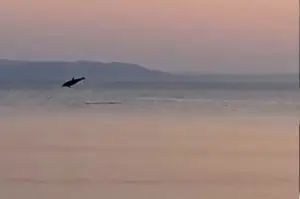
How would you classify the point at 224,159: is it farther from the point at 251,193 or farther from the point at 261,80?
the point at 261,80

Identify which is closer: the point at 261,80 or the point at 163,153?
the point at 163,153

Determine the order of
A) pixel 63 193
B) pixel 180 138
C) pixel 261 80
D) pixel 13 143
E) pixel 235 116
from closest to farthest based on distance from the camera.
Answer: pixel 63 193 < pixel 13 143 < pixel 180 138 < pixel 235 116 < pixel 261 80

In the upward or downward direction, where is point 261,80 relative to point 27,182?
upward

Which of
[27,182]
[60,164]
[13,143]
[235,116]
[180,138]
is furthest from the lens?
[235,116]

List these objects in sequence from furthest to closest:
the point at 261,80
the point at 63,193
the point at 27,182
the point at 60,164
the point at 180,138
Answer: the point at 261,80 < the point at 180,138 < the point at 60,164 < the point at 27,182 < the point at 63,193

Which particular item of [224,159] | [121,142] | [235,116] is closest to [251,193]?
[224,159]

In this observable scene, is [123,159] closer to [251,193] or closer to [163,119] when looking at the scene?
[251,193]

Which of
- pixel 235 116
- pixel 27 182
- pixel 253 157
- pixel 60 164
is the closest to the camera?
pixel 27 182

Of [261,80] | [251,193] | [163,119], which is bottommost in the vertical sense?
[251,193]

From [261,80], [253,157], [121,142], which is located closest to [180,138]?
[121,142]
